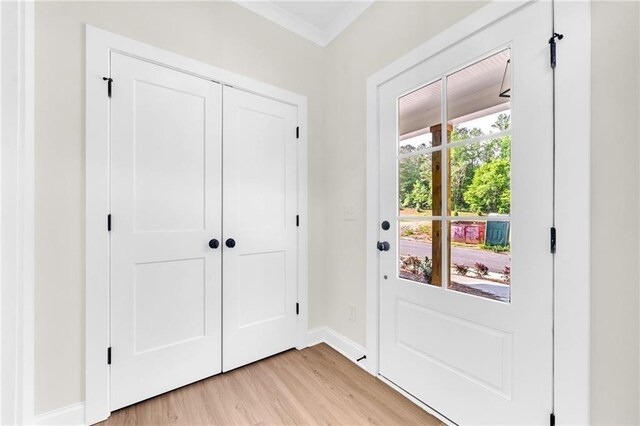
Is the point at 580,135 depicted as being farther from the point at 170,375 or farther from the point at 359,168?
the point at 170,375

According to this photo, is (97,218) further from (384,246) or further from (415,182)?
(415,182)

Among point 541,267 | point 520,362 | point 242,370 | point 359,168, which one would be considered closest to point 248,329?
point 242,370

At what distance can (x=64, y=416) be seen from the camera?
4.39ft

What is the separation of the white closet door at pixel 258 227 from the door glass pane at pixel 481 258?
120 centimetres

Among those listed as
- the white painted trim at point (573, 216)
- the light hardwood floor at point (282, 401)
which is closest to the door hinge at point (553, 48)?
the white painted trim at point (573, 216)

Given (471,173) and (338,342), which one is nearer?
(471,173)

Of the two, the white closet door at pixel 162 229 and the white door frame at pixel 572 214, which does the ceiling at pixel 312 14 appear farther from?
the white door frame at pixel 572 214

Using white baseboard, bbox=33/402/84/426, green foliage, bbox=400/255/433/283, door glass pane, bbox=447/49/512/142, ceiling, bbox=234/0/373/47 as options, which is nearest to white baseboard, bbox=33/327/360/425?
white baseboard, bbox=33/402/84/426

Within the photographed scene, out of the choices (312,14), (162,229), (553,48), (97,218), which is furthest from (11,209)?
(312,14)

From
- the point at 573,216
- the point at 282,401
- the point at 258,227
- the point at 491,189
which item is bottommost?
the point at 282,401

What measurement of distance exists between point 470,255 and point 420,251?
288 millimetres

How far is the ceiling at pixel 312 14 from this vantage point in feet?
6.46

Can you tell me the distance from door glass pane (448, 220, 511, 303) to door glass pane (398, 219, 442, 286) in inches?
3.5

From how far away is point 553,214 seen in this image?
107cm
